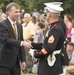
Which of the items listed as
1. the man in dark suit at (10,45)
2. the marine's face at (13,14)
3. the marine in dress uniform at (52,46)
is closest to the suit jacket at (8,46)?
the man in dark suit at (10,45)

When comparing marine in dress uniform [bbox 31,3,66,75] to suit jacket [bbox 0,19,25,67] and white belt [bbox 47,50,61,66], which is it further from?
suit jacket [bbox 0,19,25,67]

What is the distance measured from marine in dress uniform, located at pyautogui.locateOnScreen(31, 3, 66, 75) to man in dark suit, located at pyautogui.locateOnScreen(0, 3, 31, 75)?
1.52 feet

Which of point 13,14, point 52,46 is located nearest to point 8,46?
point 13,14

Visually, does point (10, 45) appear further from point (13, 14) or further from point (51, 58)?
point (51, 58)

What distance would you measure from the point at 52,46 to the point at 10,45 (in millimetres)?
1004

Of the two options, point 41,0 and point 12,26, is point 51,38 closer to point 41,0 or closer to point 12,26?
point 12,26

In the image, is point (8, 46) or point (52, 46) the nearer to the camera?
point (52, 46)

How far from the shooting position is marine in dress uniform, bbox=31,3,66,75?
7.47 meters

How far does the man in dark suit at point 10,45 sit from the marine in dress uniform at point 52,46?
463 millimetres

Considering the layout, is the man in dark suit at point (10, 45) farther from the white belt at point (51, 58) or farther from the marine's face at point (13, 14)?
the white belt at point (51, 58)

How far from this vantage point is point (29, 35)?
1396 centimetres

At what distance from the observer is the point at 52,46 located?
7434 mm

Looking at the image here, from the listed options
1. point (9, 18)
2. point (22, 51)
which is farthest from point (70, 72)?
point (9, 18)

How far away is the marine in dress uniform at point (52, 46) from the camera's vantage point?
747 centimetres
